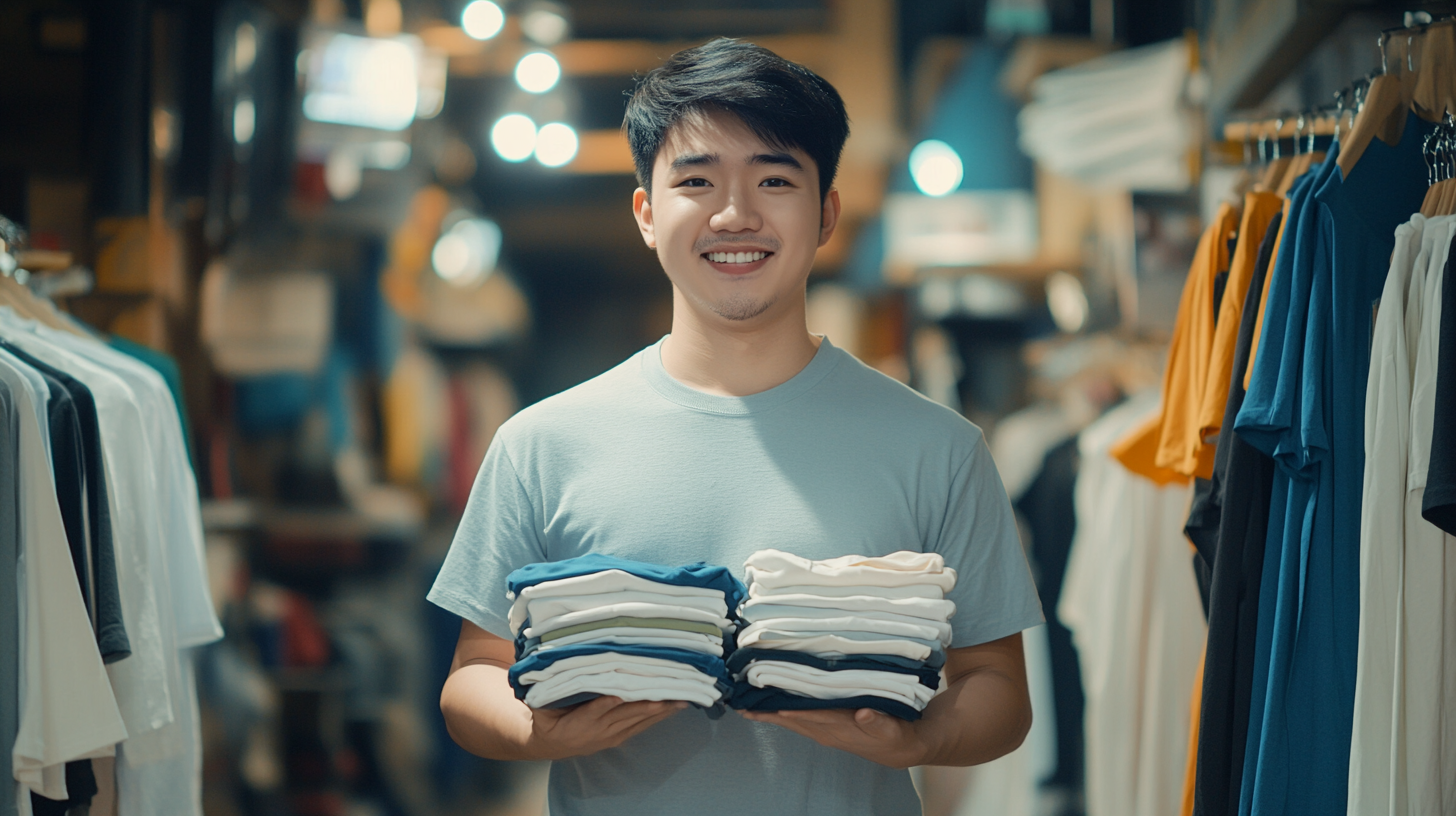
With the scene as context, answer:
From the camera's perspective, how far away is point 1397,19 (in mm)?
2080

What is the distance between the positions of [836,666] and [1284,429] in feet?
2.41

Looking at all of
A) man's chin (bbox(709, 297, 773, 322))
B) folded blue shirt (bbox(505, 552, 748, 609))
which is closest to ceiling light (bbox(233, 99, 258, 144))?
man's chin (bbox(709, 297, 773, 322))

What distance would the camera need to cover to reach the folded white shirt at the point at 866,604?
1.34 m

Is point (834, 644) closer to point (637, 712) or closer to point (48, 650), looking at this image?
point (637, 712)

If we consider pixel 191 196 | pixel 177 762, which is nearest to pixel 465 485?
pixel 191 196

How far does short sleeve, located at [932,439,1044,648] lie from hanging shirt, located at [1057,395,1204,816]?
3.88 feet

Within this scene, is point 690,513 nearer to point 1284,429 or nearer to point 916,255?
point 1284,429

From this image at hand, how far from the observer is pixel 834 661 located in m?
1.35

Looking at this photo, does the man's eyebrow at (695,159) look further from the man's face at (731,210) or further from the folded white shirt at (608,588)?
the folded white shirt at (608,588)

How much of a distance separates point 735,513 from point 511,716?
34 centimetres

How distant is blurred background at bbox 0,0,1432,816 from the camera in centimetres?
402

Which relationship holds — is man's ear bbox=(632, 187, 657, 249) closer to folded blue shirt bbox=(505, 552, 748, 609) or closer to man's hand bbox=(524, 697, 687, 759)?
folded blue shirt bbox=(505, 552, 748, 609)

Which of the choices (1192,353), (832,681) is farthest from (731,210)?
(1192,353)

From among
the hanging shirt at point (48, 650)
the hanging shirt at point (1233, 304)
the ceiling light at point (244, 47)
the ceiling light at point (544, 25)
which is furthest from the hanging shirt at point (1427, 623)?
the ceiling light at point (244, 47)
